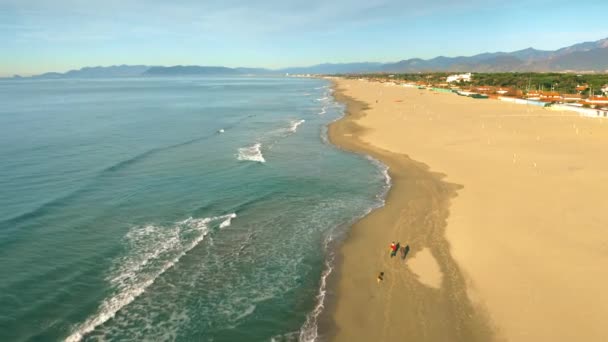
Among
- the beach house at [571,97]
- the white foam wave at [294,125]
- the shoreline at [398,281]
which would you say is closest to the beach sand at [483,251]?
the shoreline at [398,281]

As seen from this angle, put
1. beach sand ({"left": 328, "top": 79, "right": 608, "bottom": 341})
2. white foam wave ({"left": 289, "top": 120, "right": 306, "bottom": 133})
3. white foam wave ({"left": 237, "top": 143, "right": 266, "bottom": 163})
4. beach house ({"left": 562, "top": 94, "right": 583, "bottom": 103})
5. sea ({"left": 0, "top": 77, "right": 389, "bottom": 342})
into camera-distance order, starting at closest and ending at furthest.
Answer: beach sand ({"left": 328, "top": 79, "right": 608, "bottom": 341}) < sea ({"left": 0, "top": 77, "right": 389, "bottom": 342}) < white foam wave ({"left": 237, "top": 143, "right": 266, "bottom": 163}) < white foam wave ({"left": 289, "top": 120, "right": 306, "bottom": 133}) < beach house ({"left": 562, "top": 94, "right": 583, "bottom": 103})

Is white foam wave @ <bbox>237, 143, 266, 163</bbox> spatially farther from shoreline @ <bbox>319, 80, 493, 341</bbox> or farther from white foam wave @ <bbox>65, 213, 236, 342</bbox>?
shoreline @ <bbox>319, 80, 493, 341</bbox>

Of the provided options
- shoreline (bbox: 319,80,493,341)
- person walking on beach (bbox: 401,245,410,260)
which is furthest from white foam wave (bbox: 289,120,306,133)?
person walking on beach (bbox: 401,245,410,260)

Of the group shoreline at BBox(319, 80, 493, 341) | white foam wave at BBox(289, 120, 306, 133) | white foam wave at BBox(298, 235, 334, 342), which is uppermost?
white foam wave at BBox(289, 120, 306, 133)

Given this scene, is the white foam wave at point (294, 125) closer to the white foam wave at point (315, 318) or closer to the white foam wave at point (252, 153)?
the white foam wave at point (252, 153)

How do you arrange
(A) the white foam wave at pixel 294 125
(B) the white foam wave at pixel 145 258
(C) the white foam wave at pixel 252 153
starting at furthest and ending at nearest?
(A) the white foam wave at pixel 294 125
(C) the white foam wave at pixel 252 153
(B) the white foam wave at pixel 145 258

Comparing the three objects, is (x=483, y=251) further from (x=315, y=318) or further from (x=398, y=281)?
(x=315, y=318)

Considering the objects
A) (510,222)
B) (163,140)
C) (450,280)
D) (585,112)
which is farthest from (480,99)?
(450,280)
